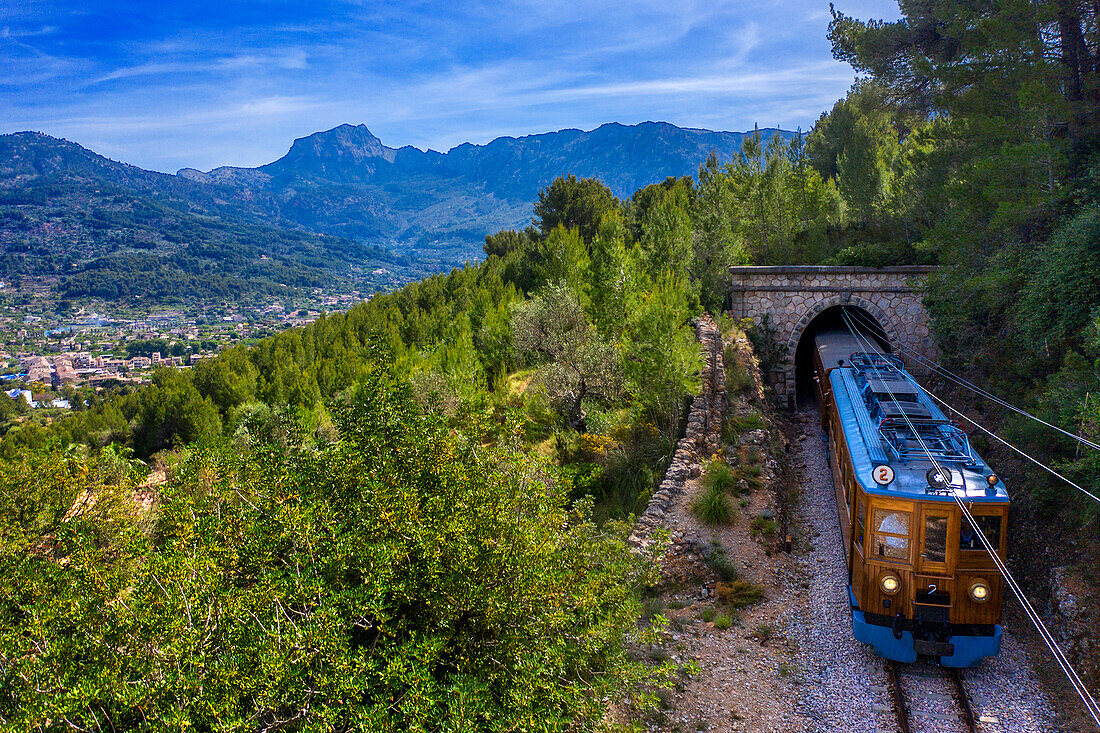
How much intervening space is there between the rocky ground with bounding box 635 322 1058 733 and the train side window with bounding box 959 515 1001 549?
2.61 m

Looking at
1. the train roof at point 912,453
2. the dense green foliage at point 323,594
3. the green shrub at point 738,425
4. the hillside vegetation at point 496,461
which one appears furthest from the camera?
the green shrub at point 738,425

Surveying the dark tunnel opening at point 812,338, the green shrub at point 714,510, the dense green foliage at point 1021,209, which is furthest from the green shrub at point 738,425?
the dark tunnel opening at point 812,338

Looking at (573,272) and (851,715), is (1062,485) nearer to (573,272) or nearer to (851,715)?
(851,715)

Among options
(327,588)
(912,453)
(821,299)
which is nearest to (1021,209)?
(912,453)

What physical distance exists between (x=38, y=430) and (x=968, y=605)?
106 ft

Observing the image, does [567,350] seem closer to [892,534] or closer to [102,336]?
[892,534]

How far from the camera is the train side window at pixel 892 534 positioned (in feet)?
31.7

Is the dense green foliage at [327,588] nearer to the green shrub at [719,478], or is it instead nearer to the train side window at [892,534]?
the train side window at [892,534]

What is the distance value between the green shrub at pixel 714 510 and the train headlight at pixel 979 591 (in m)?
5.98

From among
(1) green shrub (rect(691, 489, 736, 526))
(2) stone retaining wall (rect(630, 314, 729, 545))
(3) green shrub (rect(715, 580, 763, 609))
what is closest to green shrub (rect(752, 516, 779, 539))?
(1) green shrub (rect(691, 489, 736, 526))

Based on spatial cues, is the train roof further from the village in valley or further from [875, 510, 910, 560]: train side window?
the village in valley

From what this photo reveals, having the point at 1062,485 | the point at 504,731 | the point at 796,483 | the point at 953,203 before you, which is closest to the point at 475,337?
the point at 796,483

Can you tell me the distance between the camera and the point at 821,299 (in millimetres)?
27328

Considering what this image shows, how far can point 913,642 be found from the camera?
9.76m
